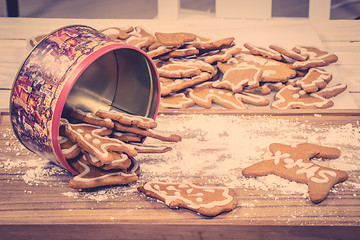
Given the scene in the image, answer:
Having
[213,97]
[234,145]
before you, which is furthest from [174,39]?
[234,145]

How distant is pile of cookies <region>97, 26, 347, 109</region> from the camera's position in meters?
1.53

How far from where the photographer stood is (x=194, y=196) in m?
1.06

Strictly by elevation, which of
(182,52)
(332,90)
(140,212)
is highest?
(182,52)

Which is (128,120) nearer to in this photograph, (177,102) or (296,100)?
(177,102)

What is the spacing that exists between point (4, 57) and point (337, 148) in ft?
4.39

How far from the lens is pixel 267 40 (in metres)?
1.90

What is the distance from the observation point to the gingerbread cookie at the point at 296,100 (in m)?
1.50

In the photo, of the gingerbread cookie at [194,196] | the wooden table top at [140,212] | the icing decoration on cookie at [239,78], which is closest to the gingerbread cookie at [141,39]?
the icing decoration on cookie at [239,78]

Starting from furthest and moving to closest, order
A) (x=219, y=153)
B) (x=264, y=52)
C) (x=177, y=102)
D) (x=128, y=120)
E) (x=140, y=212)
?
(x=264, y=52) < (x=177, y=102) < (x=219, y=153) < (x=128, y=120) < (x=140, y=212)

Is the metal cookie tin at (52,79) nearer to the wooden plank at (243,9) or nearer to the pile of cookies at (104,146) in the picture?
the pile of cookies at (104,146)

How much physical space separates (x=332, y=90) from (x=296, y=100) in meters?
0.14

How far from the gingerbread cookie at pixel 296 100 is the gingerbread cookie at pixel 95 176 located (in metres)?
0.60

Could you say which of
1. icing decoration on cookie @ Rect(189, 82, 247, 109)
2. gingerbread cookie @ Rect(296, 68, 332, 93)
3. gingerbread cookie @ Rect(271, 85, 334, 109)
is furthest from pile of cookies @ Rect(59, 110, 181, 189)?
gingerbread cookie @ Rect(296, 68, 332, 93)

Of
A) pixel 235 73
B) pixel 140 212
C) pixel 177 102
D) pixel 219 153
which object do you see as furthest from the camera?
pixel 235 73
